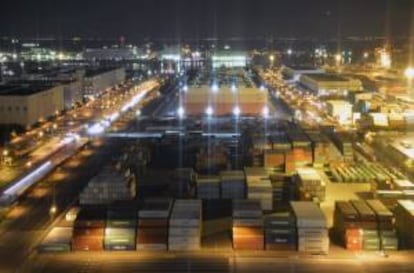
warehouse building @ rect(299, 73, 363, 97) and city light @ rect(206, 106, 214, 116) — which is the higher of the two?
warehouse building @ rect(299, 73, 363, 97)

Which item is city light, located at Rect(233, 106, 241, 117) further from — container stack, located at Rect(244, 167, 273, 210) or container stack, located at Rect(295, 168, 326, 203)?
container stack, located at Rect(295, 168, 326, 203)

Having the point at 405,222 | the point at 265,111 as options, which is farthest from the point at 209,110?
the point at 405,222

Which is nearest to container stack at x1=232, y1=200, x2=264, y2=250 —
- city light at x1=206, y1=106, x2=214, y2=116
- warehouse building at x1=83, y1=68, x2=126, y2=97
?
city light at x1=206, y1=106, x2=214, y2=116

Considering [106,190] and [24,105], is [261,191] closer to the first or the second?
[106,190]

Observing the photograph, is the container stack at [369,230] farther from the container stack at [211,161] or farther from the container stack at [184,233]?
the container stack at [211,161]

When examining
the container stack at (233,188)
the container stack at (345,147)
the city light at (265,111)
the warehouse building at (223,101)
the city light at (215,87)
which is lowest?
the container stack at (233,188)

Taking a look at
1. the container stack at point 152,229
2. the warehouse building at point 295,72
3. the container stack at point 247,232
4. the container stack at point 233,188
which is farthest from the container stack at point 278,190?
the warehouse building at point 295,72

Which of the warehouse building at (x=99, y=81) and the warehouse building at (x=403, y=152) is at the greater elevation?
the warehouse building at (x=99, y=81)
